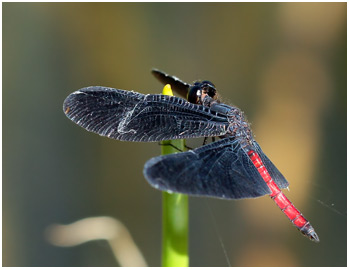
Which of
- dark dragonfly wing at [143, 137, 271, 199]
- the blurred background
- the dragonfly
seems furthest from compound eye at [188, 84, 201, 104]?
the blurred background

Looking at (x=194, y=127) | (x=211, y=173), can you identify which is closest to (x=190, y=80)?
(x=194, y=127)

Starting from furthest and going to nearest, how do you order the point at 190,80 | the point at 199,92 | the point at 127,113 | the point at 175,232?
the point at 190,80
the point at 199,92
the point at 127,113
the point at 175,232

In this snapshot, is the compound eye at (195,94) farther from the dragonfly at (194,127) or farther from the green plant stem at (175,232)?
the green plant stem at (175,232)

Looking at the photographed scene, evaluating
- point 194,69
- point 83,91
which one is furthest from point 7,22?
point 83,91

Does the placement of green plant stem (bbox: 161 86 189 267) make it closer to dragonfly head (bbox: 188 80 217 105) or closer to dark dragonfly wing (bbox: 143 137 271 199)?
dark dragonfly wing (bbox: 143 137 271 199)

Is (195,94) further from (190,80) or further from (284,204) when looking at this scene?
(190,80)

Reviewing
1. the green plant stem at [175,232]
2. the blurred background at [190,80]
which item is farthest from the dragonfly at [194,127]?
the blurred background at [190,80]
